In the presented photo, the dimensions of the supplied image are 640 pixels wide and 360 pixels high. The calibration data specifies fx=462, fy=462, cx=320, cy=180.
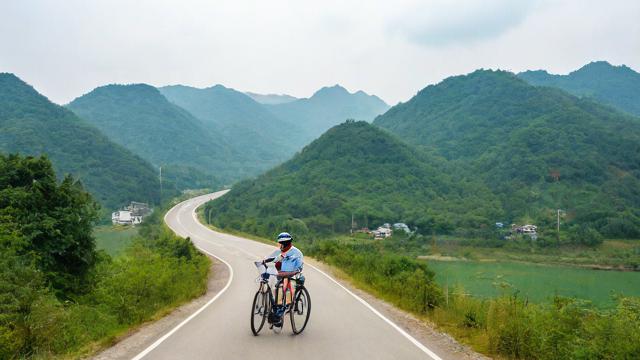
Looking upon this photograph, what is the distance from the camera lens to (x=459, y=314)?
951 cm

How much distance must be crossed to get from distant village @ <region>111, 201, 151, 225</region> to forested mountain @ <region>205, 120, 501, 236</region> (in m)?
13.4

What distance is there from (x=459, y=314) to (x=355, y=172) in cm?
9862

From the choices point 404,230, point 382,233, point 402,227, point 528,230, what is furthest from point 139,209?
point 528,230

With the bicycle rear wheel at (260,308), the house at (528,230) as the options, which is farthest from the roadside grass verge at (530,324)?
the house at (528,230)

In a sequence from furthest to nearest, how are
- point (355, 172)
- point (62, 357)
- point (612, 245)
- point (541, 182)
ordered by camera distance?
1. point (355, 172)
2. point (541, 182)
3. point (612, 245)
4. point (62, 357)

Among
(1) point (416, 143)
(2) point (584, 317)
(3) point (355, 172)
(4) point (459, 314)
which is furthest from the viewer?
(1) point (416, 143)

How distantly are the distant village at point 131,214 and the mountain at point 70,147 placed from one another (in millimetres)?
2800

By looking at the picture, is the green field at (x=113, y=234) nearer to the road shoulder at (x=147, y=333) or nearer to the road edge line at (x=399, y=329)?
the road shoulder at (x=147, y=333)

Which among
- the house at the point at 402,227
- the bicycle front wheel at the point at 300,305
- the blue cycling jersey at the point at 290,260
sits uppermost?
the blue cycling jersey at the point at 290,260

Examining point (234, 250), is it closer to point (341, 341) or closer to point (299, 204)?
point (341, 341)

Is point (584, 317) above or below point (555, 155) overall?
below

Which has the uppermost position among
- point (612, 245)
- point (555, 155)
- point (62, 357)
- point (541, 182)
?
point (555, 155)

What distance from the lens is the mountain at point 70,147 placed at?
9275 centimetres

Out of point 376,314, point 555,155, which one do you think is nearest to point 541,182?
point 555,155
